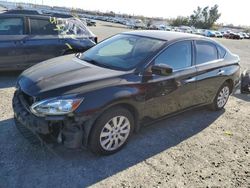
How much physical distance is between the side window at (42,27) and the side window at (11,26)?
0.29 metres

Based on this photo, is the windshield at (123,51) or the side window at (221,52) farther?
the side window at (221,52)

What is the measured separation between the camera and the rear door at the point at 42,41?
670 centimetres

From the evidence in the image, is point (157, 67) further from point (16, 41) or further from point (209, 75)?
point (16, 41)

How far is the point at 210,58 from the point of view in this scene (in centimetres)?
501

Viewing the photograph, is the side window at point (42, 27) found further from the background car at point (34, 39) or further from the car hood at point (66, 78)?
the car hood at point (66, 78)

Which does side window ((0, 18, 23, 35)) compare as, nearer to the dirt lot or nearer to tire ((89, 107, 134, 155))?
the dirt lot

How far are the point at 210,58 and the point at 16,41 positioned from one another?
4.61 meters

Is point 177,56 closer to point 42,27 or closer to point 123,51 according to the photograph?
point 123,51

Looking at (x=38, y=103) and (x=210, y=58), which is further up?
(x=210, y=58)

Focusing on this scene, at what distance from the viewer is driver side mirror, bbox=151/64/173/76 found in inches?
144

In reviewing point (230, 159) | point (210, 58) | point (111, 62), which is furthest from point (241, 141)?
point (111, 62)

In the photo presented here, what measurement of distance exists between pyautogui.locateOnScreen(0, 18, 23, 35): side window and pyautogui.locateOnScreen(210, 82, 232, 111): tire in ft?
16.2

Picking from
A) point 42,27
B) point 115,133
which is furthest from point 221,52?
point 42,27

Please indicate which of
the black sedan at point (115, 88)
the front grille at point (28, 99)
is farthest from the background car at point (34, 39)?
the front grille at point (28, 99)
